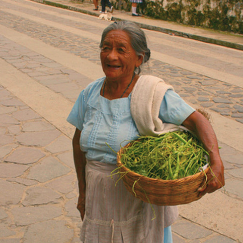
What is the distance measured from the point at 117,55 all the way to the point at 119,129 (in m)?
0.40

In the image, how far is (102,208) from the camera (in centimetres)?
211

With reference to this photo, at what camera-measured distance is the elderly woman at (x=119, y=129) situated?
1.96 metres

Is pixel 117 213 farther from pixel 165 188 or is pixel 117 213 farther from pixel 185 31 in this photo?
pixel 185 31

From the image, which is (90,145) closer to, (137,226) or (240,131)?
(137,226)

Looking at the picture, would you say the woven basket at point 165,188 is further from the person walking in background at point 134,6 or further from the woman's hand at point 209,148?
→ the person walking in background at point 134,6

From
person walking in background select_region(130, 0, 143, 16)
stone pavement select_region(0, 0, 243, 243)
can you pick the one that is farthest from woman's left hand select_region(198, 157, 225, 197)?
person walking in background select_region(130, 0, 143, 16)

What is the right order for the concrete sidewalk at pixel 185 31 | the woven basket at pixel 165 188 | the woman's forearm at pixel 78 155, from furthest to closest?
1. the concrete sidewalk at pixel 185 31
2. the woman's forearm at pixel 78 155
3. the woven basket at pixel 165 188

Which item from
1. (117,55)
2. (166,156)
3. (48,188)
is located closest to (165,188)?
(166,156)

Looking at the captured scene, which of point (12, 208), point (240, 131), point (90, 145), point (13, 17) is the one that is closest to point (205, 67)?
point (240, 131)

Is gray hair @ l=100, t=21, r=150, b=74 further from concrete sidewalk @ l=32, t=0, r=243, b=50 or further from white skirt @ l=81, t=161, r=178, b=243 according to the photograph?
concrete sidewalk @ l=32, t=0, r=243, b=50

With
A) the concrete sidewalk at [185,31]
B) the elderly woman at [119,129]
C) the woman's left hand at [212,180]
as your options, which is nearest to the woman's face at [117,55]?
the elderly woman at [119,129]

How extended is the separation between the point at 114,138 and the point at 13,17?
14035mm

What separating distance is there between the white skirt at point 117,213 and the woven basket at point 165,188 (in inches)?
13.0

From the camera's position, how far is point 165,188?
1.62m
